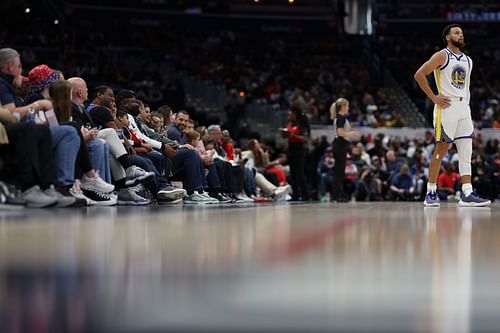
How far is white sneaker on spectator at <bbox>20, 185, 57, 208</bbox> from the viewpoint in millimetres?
5094

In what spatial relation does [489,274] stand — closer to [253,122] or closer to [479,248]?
[479,248]

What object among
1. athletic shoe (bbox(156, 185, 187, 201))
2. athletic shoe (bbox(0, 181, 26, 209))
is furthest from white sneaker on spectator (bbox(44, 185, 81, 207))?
athletic shoe (bbox(156, 185, 187, 201))

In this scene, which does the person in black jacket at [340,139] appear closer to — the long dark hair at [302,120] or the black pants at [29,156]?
the long dark hair at [302,120]

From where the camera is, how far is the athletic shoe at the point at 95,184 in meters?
6.27

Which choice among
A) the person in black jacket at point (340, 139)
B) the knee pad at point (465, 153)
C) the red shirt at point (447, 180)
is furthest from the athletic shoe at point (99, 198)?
the red shirt at point (447, 180)

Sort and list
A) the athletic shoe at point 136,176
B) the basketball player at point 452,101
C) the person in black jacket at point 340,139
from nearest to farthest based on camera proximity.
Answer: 1. the athletic shoe at point 136,176
2. the basketball player at point 452,101
3. the person in black jacket at point 340,139

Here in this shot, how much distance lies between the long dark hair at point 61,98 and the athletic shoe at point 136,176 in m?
0.86

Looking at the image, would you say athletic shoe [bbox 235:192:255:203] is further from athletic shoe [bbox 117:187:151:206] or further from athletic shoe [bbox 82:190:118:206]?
athletic shoe [bbox 82:190:118:206]

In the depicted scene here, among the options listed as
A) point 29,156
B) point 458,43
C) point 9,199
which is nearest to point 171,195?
point 29,156

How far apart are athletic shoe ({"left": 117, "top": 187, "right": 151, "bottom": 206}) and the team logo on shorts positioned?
3.13 meters

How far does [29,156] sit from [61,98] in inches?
42.0

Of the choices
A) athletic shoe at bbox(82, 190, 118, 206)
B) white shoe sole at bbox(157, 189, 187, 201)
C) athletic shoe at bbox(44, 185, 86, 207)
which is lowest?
white shoe sole at bbox(157, 189, 187, 201)

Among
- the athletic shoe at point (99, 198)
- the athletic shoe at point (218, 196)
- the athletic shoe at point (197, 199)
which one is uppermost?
the athletic shoe at point (99, 198)

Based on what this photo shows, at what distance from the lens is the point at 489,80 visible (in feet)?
91.1
